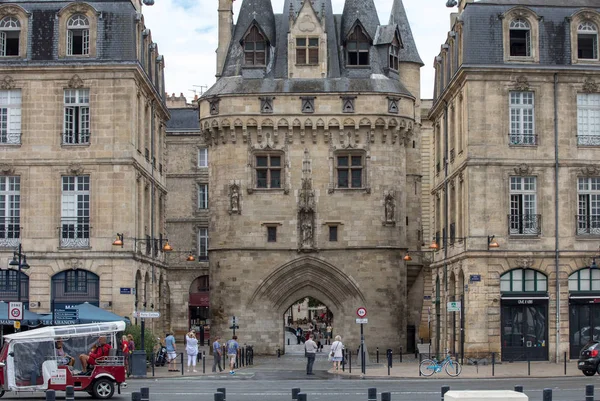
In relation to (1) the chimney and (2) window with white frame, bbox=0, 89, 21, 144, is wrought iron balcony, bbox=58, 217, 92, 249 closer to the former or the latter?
(2) window with white frame, bbox=0, 89, 21, 144

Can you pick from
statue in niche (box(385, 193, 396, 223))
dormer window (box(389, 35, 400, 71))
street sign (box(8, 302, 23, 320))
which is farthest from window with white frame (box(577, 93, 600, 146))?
street sign (box(8, 302, 23, 320))

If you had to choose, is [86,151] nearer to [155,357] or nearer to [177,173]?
[155,357]

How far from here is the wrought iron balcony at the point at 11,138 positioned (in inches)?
1734

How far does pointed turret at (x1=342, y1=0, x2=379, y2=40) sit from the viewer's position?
56.7 metres

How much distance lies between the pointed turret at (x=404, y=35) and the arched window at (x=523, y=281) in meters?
18.3

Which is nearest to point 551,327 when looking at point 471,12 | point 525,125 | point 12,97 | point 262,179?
point 525,125

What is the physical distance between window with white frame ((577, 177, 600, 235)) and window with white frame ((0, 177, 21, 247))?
68.5ft

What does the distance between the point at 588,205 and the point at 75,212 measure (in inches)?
755

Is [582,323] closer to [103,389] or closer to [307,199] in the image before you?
[307,199]

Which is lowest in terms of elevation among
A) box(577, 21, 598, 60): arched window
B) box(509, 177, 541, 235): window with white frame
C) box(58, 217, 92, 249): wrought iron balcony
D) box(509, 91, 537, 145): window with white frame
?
box(58, 217, 92, 249): wrought iron balcony

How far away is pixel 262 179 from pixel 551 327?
54.1 feet

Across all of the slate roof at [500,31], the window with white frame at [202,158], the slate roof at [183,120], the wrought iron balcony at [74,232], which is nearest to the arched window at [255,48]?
the slate roof at [500,31]

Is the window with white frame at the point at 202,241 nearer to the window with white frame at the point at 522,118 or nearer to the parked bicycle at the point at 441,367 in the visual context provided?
the window with white frame at the point at 522,118

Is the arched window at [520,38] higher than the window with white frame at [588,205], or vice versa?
the arched window at [520,38]
